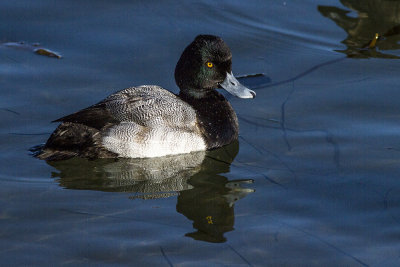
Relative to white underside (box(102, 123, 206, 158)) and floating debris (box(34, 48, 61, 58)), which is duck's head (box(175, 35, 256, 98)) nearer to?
white underside (box(102, 123, 206, 158))

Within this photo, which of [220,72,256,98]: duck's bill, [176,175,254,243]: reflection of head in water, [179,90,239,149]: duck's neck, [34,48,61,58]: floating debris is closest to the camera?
[176,175,254,243]: reflection of head in water

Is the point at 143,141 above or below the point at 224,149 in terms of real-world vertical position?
above

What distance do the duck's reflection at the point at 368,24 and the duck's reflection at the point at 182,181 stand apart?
299 centimetres

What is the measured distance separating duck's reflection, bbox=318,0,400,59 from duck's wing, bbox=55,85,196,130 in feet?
10.4

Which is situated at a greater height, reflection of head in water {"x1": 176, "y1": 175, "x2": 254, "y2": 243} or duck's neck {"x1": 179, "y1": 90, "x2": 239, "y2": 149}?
duck's neck {"x1": 179, "y1": 90, "x2": 239, "y2": 149}

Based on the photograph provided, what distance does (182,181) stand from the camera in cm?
750

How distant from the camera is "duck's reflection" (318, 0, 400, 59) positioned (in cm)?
1027

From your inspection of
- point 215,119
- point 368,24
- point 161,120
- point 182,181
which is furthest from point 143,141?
point 368,24

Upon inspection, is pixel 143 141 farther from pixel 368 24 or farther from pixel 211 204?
pixel 368 24

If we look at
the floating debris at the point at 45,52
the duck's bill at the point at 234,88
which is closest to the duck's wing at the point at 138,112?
the duck's bill at the point at 234,88

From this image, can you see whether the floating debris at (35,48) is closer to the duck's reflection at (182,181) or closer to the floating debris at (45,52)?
the floating debris at (45,52)

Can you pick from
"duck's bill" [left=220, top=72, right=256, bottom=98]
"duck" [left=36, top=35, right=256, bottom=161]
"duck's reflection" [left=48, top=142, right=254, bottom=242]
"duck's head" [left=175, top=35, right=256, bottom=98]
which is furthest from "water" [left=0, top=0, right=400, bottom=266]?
"duck's head" [left=175, top=35, right=256, bottom=98]

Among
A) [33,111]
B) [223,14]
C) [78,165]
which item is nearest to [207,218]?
[78,165]

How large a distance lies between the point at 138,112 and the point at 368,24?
4.51m
